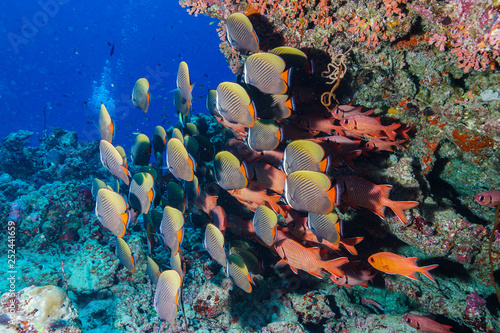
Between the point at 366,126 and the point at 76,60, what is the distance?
10741 cm

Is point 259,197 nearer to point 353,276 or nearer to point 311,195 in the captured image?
point 311,195

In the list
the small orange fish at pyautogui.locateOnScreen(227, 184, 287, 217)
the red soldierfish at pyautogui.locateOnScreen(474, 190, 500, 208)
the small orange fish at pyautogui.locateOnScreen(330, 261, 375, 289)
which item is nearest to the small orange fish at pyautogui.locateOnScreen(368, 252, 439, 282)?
the small orange fish at pyautogui.locateOnScreen(330, 261, 375, 289)

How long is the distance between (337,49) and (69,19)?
11247 centimetres

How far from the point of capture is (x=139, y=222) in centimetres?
574

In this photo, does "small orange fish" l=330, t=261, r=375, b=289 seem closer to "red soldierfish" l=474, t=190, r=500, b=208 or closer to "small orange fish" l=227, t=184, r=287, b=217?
"small orange fish" l=227, t=184, r=287, b=217

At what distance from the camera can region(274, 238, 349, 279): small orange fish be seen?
9.50 ft

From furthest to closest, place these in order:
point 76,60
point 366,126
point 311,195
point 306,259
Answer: point 76,60
point 366,126
point 306,259
point 311,195

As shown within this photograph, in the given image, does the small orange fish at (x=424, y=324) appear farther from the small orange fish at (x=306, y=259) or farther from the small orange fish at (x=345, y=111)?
the small orange fish at (x=345, y=111)

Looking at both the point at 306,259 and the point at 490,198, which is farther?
the point at 490,198

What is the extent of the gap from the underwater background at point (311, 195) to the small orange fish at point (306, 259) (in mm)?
19

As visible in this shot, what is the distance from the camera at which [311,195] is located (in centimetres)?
216

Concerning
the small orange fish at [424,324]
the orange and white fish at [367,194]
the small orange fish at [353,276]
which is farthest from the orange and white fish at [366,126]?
the small orange fish at [424,324]

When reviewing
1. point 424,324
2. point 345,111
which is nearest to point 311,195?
point 345,111

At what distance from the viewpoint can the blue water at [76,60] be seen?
245ft
